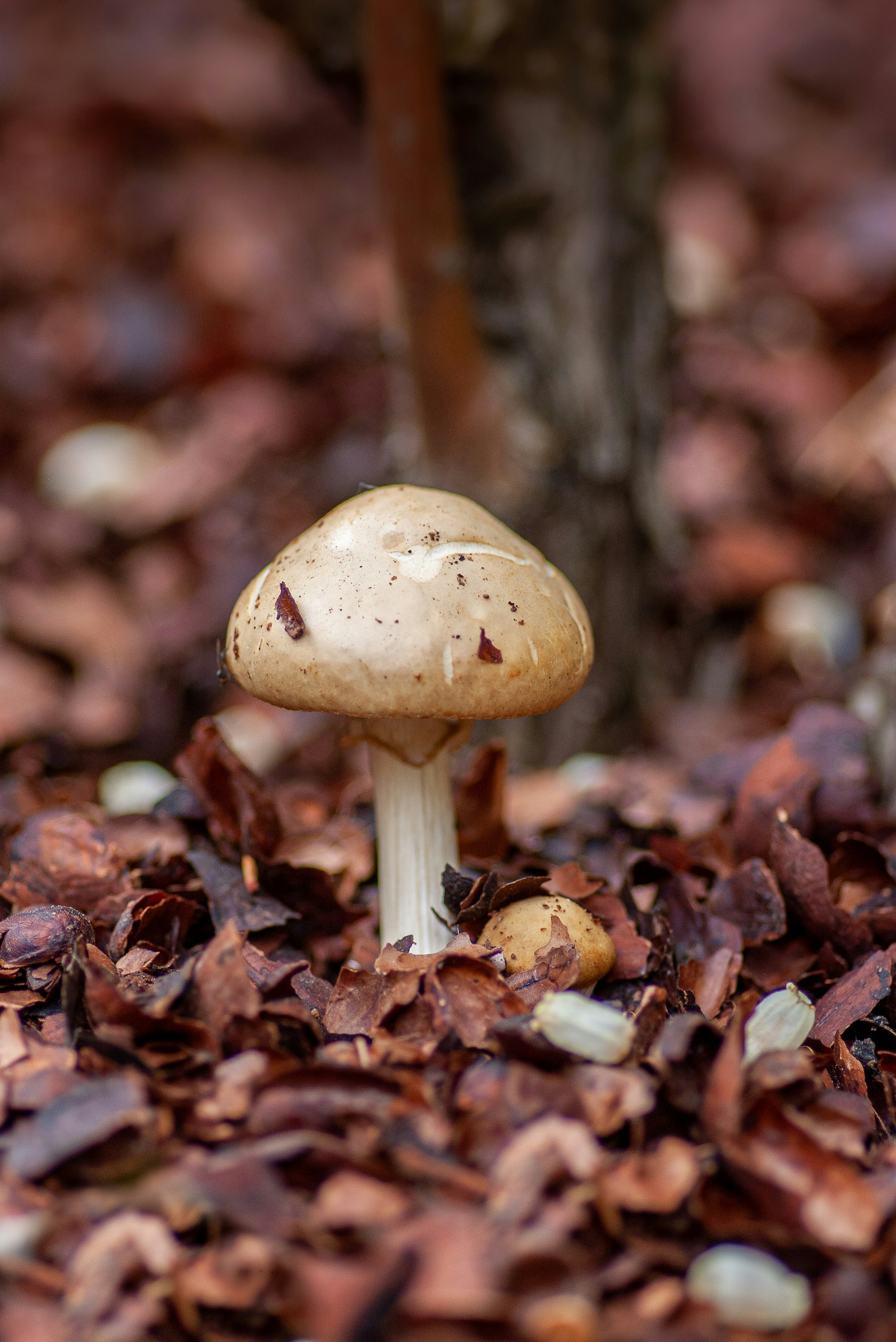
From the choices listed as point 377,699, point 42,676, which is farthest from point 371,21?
point 42,676

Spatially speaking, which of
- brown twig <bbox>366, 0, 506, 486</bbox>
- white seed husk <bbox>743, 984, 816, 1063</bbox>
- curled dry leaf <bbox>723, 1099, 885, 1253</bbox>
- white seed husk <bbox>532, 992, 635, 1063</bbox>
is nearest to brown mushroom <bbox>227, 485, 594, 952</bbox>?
white seed husk <bbox>532, 992, 635, 1063</bbox>

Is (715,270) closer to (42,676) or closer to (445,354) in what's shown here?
(445,354)

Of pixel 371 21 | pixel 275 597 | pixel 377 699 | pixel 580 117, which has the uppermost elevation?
pixel 371 21

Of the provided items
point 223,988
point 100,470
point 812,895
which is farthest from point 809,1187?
point 100,470

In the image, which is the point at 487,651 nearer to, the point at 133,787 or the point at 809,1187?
the point at 809,1187

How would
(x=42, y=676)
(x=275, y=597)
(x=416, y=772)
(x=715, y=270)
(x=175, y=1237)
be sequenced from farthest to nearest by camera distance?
(x=715, y=270)
(x=42, y=676)
(x=416, y=772)
(x=275, y=597)
(x=175, y=1237)

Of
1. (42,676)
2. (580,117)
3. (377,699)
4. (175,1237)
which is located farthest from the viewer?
(42,676)

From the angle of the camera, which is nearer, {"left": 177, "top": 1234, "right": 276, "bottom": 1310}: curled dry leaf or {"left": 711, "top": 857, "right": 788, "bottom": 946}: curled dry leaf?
{"left": 177, "top": 1234, "right": 276, "bottom": 1310}: curled dry leaf

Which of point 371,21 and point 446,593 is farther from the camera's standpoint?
point 371,21

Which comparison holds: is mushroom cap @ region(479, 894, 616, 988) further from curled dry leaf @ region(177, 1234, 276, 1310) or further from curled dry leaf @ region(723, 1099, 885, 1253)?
curled dry leaf @ region(177, 1234, 276, 1310)
